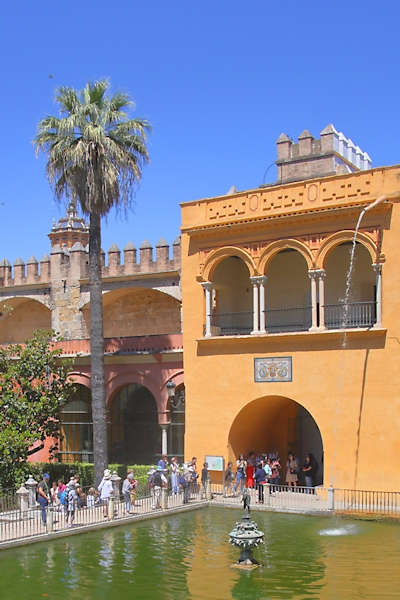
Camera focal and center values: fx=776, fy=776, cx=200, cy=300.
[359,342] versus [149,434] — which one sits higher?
[359,342]

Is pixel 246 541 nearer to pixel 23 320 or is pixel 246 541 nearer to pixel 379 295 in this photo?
pixel 379 295

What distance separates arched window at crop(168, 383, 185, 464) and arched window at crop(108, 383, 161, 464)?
4.13 feet

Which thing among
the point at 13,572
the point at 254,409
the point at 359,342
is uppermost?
the point at 359,342

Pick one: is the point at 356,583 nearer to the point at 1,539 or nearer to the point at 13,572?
the point at 13,572

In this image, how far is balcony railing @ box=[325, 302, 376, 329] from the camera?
21688 millimetres

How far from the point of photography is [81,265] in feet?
111

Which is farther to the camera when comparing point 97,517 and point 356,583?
point 97,517

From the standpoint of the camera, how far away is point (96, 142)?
22375mm

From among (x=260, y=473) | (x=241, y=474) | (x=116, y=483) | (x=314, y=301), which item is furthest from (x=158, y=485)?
(x=314, y=301)

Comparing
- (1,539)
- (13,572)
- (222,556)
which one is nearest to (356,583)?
(222,556)

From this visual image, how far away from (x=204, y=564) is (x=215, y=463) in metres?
8.38

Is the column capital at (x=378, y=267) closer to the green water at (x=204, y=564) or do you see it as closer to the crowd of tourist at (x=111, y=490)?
the green water at (x=204, y=564)

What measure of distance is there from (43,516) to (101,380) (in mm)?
5438

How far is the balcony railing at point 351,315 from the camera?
71.2ft
